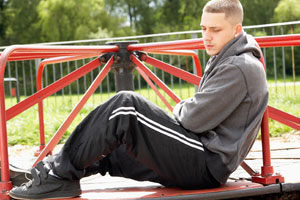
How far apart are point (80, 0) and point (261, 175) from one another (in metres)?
24.5

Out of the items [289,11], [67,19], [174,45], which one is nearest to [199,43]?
[174,45]

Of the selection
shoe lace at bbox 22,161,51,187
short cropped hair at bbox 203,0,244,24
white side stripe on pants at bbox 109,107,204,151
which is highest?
short cropped hair at bbox 203,0,244,24

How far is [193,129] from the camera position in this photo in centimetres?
231

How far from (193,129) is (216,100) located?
0.60 feet

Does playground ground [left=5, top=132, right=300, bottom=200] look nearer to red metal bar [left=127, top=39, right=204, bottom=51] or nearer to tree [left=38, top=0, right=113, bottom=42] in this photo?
red metal bar [left=127, top=39, right=204, bottom=51]

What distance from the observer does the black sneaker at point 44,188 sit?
231 centimetres

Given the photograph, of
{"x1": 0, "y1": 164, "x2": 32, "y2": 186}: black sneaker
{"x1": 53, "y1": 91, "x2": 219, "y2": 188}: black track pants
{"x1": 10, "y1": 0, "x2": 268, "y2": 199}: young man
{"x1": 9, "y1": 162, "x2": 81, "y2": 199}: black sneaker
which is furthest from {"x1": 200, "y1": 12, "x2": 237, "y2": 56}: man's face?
{"x1": 0, "y1": 164, "x2": 32, "y2": 186}: black sneaker

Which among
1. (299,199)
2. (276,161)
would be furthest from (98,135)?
(276,161)

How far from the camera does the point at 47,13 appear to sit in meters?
25.3

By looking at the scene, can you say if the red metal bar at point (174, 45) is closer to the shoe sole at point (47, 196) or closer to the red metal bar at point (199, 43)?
the red metal bar at point (199, 43)

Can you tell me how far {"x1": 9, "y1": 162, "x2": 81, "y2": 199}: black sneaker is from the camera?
2309mm

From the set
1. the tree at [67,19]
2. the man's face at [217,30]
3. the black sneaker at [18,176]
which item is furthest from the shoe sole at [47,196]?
the tree at [67,19]

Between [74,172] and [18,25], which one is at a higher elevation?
[18,25]

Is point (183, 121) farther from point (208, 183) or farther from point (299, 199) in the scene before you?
point (299, 199)
